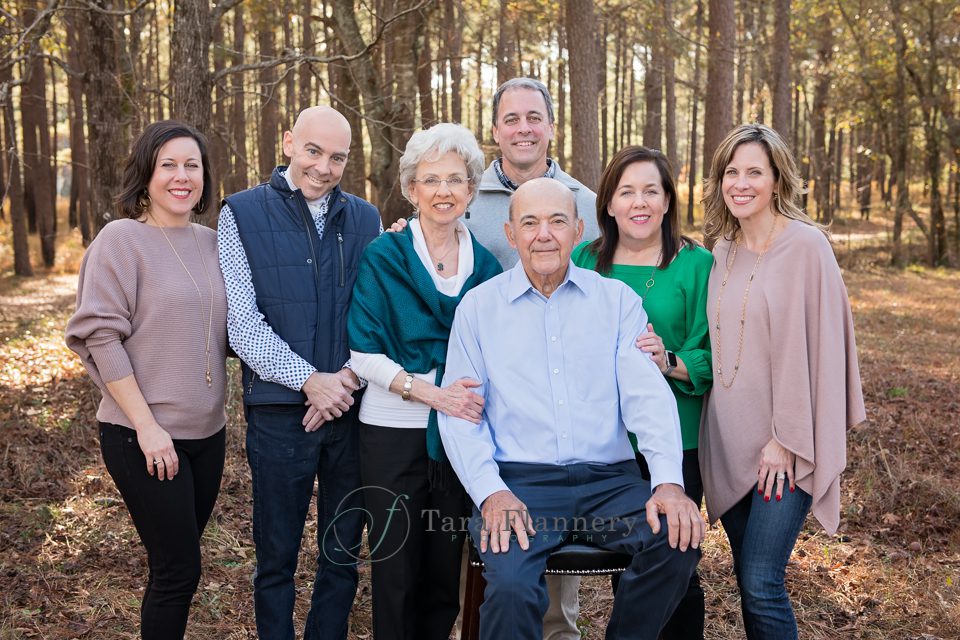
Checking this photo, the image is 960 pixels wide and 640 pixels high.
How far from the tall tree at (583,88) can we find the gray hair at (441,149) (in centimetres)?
731

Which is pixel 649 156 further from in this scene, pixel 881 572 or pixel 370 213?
pixel 881 572

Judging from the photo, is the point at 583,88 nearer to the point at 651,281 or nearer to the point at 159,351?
the point at 651,281

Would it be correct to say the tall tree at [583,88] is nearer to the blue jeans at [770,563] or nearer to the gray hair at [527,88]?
the gray hair at [527,88]

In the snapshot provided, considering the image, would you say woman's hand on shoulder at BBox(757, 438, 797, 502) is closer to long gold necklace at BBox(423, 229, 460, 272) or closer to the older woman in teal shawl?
the older woman in teal shawl

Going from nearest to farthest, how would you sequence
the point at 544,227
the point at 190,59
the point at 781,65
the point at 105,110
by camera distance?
the point at 544,227
the point at 190,59
the point at 105,110
the point at 781,65

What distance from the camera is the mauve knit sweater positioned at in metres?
2.90

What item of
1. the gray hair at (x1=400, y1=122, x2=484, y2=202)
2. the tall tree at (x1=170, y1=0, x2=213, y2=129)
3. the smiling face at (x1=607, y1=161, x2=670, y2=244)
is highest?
the tall tree at (x1=170, y1=0, x2=213, y2=129)

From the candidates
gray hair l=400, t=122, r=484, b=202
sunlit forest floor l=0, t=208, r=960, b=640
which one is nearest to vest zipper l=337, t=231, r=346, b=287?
gray hair l=400, t=122, r=484, b=202

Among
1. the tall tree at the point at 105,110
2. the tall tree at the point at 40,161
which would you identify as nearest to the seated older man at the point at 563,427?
the tall tree at the point at 105,110

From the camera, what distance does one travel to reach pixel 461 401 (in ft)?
10.1

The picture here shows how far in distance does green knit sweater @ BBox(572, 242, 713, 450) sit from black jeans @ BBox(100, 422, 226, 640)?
175cm

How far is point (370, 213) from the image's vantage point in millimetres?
3527

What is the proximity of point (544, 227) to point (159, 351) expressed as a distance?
1.51 metres

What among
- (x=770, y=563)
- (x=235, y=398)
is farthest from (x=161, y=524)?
(x=235, y=398)
